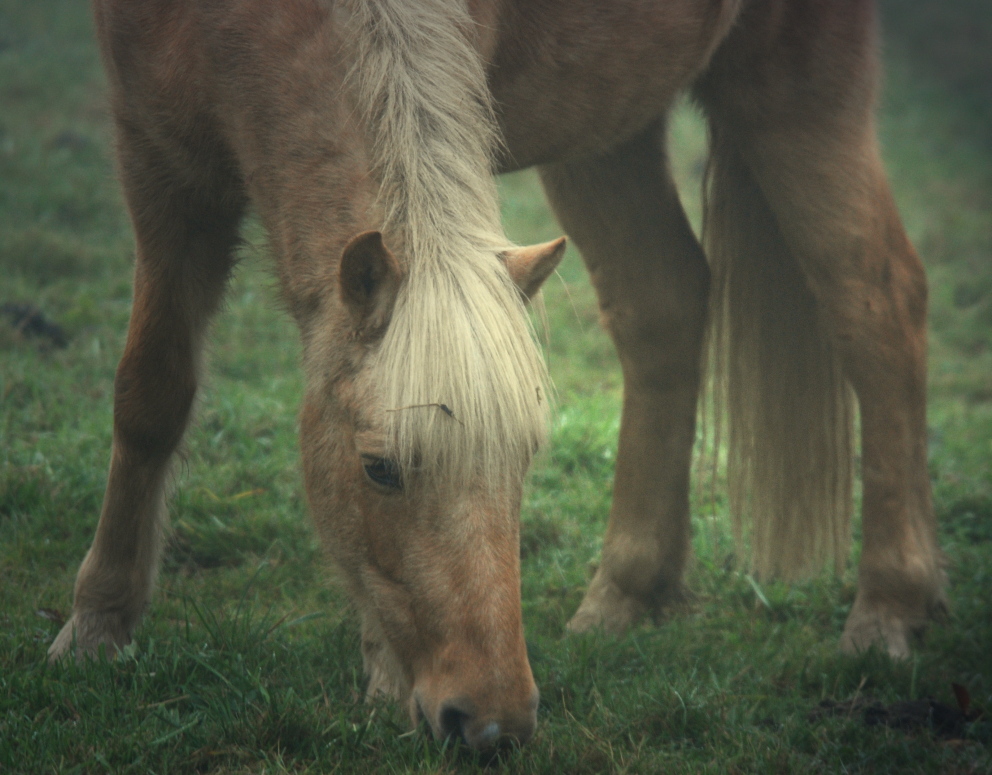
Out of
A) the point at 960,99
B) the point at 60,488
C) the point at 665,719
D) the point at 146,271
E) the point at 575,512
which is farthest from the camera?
the point at 960,99

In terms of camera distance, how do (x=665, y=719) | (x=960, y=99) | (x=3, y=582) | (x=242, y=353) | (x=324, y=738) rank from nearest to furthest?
(x=324, y=738) < (x=665, y=719) < (x=3, y=582) < (x=242, y=353) < (x=960, y=99)

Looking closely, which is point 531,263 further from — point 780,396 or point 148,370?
point 780,396

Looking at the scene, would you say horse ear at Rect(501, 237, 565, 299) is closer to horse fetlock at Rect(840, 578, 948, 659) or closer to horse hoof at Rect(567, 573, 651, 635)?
horse hoof at Rect(567, 573, 651, 635)

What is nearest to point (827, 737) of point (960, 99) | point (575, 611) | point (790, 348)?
point (575, 611)

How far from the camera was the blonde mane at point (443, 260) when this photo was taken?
78.4 inches

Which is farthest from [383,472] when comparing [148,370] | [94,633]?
[94,633]

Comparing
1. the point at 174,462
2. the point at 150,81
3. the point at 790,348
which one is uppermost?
the point at 150,81

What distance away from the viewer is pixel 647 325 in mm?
3730

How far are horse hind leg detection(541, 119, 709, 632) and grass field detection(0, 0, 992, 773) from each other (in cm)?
26

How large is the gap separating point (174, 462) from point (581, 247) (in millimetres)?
1651

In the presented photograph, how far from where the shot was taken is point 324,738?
7.40 ft

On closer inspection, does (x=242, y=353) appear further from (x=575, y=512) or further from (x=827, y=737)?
(x=827, y=737)

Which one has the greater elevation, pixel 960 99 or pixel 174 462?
pixel 960 99

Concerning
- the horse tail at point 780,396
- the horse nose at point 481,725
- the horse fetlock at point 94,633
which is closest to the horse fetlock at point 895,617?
the horse tail at point 780,396
